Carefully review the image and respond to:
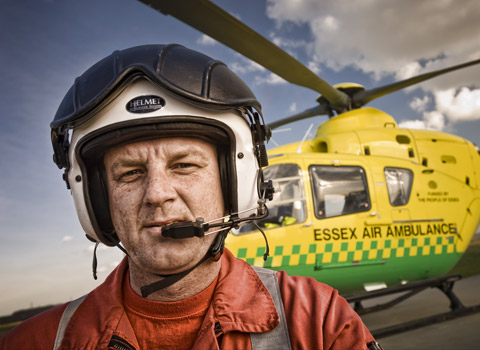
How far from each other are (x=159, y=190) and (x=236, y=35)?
2.36 metres

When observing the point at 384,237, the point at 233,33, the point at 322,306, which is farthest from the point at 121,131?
the point at 384,237

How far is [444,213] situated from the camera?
4.33 m

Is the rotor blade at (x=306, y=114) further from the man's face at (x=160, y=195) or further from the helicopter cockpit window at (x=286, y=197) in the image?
the man's face at (x=160, y=195)

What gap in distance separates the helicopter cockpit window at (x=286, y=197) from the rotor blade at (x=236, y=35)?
106cm

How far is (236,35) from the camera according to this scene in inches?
114

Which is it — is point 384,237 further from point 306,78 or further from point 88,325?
point 88,325

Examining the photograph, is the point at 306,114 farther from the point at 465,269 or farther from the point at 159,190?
the point at 465,269

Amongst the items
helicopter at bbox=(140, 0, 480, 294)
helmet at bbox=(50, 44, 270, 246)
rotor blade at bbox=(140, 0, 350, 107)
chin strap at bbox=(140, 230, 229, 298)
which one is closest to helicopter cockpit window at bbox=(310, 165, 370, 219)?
helicopter at bbox=(140, 0, 480, 294)

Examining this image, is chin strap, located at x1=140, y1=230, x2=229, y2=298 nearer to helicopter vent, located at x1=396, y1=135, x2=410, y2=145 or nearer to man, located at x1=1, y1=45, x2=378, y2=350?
man, located at x1=1, y1=45, x2=378, y2=350

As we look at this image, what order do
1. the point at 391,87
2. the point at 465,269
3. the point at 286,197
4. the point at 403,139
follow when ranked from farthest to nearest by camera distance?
the point at 465,269
the point at 391,87
the point at 403,139
the point at 286,197

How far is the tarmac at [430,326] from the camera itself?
311cm

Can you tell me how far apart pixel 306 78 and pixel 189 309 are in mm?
3331

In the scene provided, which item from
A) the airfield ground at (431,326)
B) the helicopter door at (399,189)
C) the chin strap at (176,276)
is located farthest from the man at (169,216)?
the helicopter door at (399,189)

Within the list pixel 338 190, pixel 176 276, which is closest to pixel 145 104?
pixel 176 276
